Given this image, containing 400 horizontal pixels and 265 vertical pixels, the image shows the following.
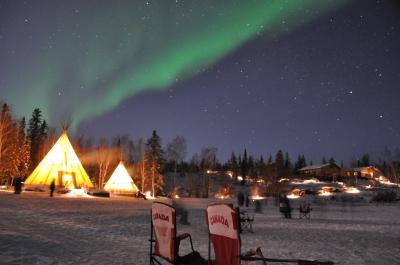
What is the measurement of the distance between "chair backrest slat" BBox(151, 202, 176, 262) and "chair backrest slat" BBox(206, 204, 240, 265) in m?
0.66

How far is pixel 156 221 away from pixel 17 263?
373 centimetres

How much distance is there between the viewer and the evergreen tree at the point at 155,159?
61125 millimetres

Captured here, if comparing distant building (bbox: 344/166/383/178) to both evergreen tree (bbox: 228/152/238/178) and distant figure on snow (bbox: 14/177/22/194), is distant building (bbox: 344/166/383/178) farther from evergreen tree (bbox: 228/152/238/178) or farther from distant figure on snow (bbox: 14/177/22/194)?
distant figure on snow (bbox: 14/177/22/194)

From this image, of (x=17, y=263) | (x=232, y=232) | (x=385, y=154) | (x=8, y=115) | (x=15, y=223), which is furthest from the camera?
(x=385, y=154)

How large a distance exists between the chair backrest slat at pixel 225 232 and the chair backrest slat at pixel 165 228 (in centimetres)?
66

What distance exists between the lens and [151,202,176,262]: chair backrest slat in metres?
5.61

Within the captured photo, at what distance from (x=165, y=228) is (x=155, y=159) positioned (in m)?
57.2

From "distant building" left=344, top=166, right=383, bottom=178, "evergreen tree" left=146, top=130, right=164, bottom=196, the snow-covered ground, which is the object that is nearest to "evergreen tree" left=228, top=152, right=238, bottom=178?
"distant building" left=344, top=166, right=383, bottom=178

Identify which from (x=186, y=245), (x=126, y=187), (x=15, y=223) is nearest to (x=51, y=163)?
(x=126, y=187)

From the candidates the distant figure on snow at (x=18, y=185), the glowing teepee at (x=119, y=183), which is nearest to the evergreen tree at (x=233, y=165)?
the glowing teepee at (x=119, y=183)

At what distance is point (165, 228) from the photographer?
5777mm

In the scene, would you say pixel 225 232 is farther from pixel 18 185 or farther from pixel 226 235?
pixel 18 185

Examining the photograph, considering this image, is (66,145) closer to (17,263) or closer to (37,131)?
(17,263)

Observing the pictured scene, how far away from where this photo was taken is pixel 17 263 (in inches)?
293
